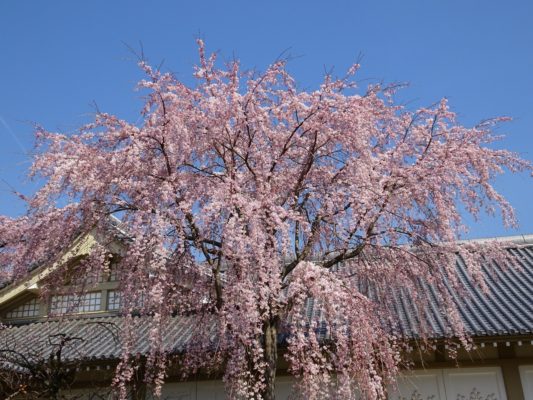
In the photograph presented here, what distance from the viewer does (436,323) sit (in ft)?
31.1

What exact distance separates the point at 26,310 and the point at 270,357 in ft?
29.3

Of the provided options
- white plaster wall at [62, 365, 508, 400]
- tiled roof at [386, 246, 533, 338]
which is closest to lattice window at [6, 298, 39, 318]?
tiled roof at [386, 246, 533, 338]

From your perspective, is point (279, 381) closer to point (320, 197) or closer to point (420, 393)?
point (420, 393)

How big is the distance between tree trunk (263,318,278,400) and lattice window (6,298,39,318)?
8.56 meters

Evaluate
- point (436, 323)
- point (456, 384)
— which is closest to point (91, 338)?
point (436, 323)

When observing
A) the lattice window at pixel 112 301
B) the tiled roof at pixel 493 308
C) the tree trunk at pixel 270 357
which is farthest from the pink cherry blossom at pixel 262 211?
the lattice window at pixel 112 301

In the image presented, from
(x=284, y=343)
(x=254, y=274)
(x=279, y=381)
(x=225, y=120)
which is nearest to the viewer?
(x=254, y=274)

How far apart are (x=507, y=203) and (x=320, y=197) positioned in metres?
2.49

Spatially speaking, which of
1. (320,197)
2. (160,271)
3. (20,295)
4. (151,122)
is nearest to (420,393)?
(320,197)

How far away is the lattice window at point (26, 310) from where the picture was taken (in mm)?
13711

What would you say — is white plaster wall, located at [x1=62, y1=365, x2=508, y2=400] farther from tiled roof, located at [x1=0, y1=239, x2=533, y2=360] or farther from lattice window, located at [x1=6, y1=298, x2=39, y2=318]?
lattice window, located at [x1=6, y1=298, x2=39, y2=318]

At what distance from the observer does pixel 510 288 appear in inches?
442

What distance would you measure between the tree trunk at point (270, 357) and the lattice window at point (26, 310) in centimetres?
856

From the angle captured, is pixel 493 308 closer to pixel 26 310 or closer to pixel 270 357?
pixel 270 357
